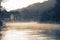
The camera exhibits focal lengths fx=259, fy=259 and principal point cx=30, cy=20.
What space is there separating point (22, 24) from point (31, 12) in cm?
677

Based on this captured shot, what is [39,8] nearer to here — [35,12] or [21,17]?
[35,12]

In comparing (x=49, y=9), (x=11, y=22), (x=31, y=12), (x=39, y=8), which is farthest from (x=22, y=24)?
(x=49, y=9)

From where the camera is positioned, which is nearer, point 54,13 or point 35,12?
point 35,12

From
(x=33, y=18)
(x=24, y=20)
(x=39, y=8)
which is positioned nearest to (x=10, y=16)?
(x=24, y=20)

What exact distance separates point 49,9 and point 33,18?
12247 millimetres

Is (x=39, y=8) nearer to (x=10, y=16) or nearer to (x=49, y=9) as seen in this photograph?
(x=49, y=9)

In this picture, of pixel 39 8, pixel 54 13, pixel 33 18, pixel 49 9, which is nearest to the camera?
pixel 33 18

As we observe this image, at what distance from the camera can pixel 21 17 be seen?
4353cm

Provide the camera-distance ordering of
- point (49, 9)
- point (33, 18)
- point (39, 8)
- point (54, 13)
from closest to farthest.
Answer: point (33, 18) → point (39, 8) → point (49, 9) → point (54, 13)

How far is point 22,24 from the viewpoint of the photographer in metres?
42.0

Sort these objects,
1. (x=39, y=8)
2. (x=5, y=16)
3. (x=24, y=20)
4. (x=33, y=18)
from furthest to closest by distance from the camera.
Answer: (x=39, y=8) → (x=33, y=18) → (x=24, y=20) → (x=5, y=16)

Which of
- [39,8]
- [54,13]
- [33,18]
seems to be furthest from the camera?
[54,13]

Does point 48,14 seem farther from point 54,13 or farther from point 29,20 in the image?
point 29,20

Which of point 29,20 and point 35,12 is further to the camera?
point 35,12
